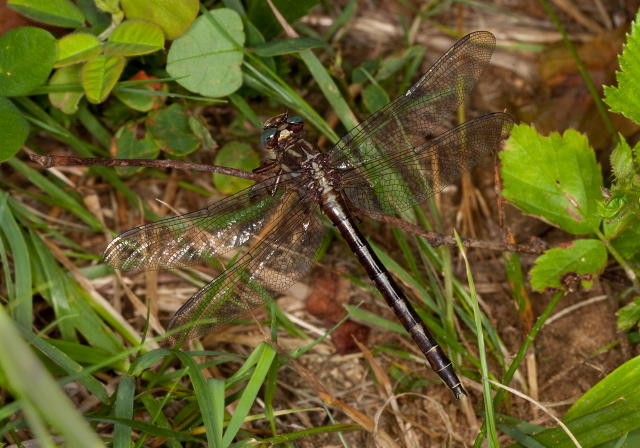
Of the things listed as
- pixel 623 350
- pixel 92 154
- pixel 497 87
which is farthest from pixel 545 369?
pixel 92 154

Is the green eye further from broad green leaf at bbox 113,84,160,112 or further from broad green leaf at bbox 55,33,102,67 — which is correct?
broad green leaf at bbox 55,33,102,67

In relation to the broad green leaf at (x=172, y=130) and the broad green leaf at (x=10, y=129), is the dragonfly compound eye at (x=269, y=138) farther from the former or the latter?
the broad green leaf at (x=10, y=129)

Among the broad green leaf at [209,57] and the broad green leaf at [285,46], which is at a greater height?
the broad green leaf at [209,57]

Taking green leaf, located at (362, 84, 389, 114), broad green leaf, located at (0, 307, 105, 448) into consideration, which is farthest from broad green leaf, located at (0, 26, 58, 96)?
broad green leaf, located at (0, 307, 105, 448)

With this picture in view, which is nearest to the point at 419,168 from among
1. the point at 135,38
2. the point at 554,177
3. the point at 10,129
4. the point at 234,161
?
the point at 554,177

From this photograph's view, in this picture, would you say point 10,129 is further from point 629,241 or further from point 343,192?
point 629,241

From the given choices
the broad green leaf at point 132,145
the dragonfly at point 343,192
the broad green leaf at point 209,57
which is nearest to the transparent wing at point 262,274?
the dragonfly at point 343,192

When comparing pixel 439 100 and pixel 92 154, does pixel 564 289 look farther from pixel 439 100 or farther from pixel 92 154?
pixel 92 154
